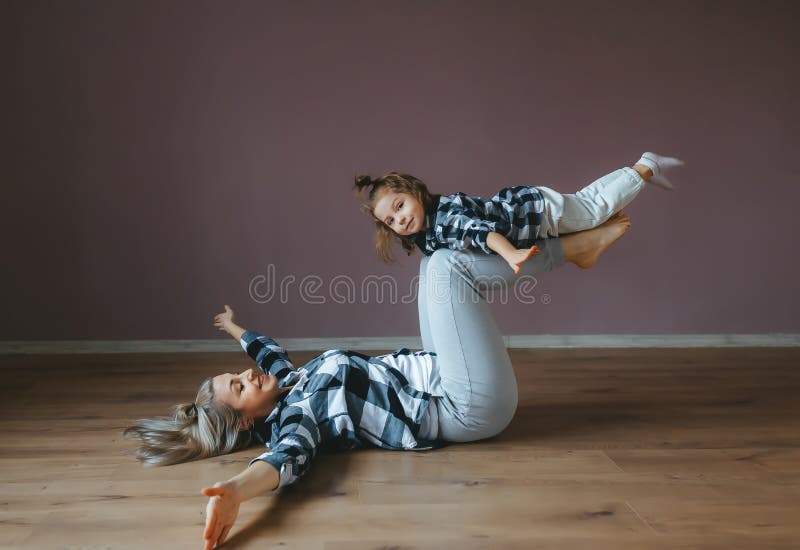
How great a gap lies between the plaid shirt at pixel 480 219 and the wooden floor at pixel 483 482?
63 cm

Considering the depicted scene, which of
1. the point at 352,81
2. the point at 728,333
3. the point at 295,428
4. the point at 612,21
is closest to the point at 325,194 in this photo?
the point at 352,81

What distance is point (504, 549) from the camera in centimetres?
137

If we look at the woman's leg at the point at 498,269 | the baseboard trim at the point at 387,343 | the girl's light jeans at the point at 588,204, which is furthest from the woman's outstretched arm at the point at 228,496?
the baseboard trim at the point at 387,343

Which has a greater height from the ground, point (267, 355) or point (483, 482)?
point (267, 355)

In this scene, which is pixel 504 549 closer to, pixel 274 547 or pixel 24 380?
pixel 274 547

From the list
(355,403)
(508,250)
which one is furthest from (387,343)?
(508,250)

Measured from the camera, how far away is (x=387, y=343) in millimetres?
3830

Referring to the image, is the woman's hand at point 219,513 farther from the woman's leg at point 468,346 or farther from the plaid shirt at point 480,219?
the plaid shirt at point 480,219

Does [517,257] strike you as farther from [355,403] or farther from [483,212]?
[355,403]

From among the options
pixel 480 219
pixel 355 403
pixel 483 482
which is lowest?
pixel 483 482

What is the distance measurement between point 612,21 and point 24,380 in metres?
3.52

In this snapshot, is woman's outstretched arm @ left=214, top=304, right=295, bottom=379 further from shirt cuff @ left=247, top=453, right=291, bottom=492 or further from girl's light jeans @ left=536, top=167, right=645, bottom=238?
girl's light jeans @ left=536, top=167, right=645, bottom=238

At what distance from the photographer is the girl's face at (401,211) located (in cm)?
217

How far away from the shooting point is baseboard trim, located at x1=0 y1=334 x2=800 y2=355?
3703 mm
